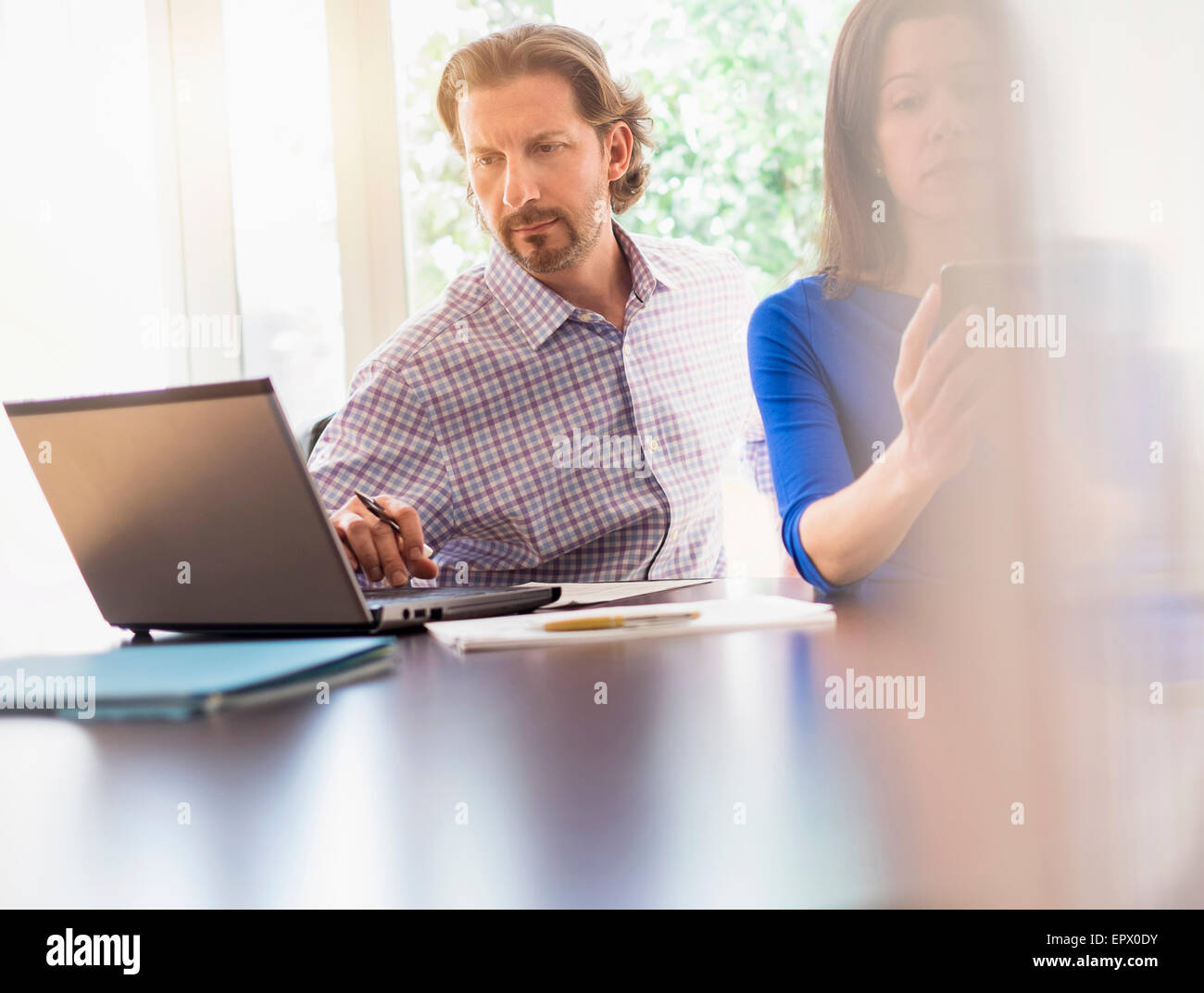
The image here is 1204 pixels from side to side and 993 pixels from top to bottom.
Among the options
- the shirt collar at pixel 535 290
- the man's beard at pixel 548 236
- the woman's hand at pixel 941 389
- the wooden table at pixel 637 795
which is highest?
the man's beard at pixel 548 236

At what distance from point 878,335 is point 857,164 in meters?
0.22

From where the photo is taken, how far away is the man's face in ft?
5.66

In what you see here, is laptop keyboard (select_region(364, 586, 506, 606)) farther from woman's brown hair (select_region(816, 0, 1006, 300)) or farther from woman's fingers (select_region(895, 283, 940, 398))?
woman's brown hair (select_region(816, 0, 1006, 300))

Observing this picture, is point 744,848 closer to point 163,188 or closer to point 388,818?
point 388,818

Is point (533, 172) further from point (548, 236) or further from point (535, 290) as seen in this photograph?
point (535, 290)

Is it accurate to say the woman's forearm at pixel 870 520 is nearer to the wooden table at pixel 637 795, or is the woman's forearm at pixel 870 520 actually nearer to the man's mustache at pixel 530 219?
the wooden table at pixel 637 795

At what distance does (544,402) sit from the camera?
160 centimetres

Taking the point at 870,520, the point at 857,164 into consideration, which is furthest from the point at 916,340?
the point at 857,164

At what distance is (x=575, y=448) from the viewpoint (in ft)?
5.16

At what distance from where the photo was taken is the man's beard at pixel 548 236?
171cm

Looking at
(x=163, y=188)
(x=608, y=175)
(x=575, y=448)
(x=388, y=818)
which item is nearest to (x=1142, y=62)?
(x=388, y=818)

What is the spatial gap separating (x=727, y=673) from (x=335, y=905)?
0.38m

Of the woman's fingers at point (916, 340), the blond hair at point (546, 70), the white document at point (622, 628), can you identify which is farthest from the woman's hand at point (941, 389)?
the blond hair at point (546, 70)

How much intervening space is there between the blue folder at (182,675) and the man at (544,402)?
0.67m
